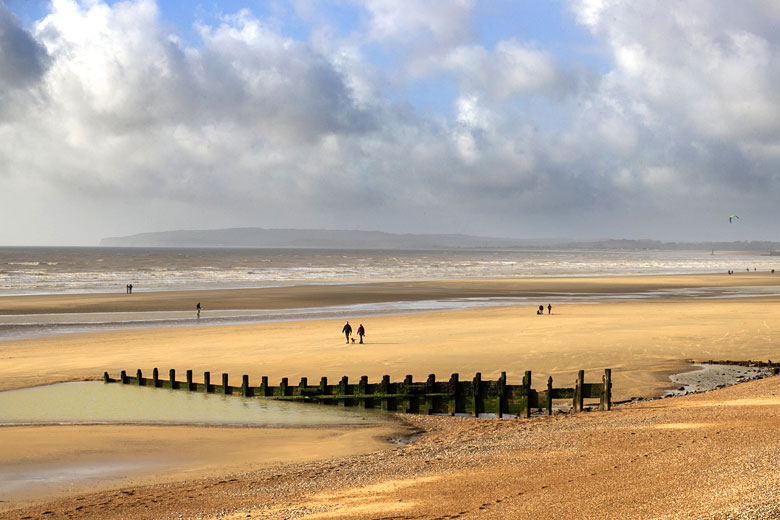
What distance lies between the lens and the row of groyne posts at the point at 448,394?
2055 cm

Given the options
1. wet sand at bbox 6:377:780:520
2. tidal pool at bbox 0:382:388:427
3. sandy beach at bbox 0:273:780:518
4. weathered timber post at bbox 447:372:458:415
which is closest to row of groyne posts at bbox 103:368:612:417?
weathered timber post at bbox 447:372:458:415

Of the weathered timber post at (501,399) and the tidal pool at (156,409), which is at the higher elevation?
the weathered timber post at (501,399)

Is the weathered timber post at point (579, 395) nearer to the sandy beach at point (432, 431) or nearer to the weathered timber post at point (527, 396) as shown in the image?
the sandy beach at point (432, 431)

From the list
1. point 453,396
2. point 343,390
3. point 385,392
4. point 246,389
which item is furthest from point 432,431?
point 246,389

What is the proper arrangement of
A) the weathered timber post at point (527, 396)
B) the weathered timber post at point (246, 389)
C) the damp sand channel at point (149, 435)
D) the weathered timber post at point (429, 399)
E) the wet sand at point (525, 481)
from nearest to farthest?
the wet sand at point (525, 481)
the damp sand channel at point (149, 435)
the weathered timber post at point (527, 396)
the weathered timber post at point (429, 399)
the weathered timber post at point (246, 389)

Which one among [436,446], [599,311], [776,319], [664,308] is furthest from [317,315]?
[436,446]

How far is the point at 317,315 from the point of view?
5169 centimetres

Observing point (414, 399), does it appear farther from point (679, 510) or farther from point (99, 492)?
point (679, 510)

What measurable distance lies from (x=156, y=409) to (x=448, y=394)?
915cm

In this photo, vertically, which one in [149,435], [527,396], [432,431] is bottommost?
[149,435]

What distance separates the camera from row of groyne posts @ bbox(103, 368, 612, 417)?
20.5 metres

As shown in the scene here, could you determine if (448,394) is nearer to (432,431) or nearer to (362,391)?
(432,431)

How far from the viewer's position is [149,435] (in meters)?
19.1

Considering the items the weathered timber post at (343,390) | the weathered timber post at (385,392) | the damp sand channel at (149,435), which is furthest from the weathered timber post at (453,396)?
the weathered timber post at (343,390)
